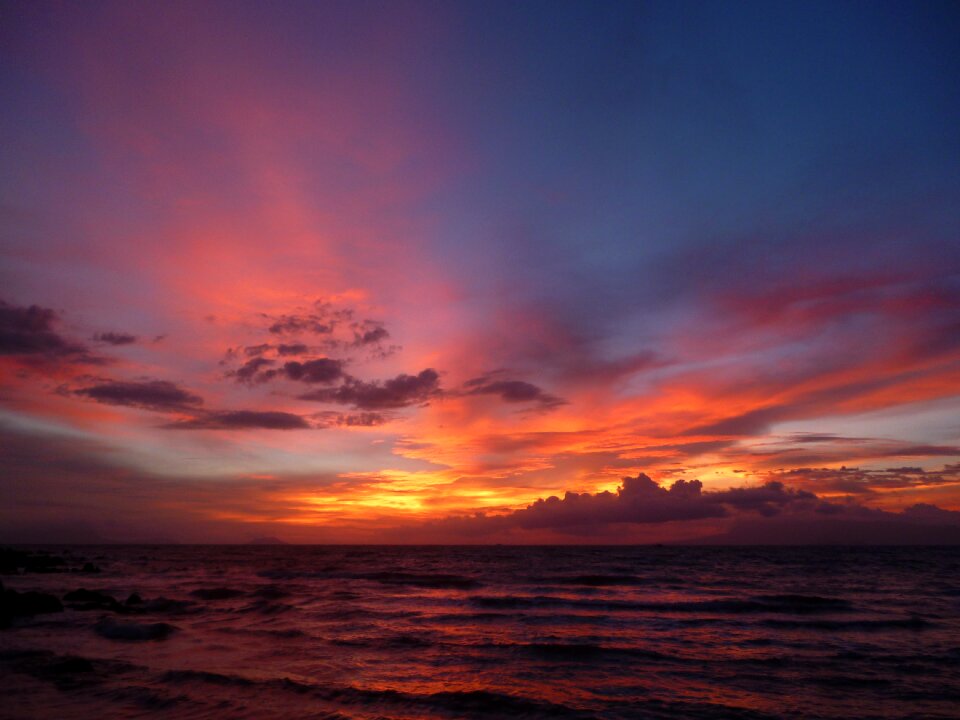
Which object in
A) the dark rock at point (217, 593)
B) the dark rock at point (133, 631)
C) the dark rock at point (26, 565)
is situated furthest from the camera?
the dark rock at point (26, 565)

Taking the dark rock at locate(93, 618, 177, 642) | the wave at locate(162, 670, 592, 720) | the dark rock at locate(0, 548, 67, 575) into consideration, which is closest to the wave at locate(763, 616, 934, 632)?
the wave at locate(162, 670, 592, 720)

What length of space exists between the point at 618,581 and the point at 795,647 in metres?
32.3

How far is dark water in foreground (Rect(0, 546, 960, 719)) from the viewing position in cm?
1509

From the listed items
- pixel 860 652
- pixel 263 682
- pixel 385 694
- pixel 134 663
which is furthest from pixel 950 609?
pixel 134 663

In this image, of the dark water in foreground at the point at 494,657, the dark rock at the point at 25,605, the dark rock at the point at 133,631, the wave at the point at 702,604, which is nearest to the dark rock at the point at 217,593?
the dark water in foreground at the point at 494,657

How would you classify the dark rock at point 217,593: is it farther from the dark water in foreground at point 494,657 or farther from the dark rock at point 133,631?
the dark rock at point 133,631

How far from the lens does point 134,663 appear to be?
18953mm

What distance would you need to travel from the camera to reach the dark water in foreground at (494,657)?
594 inches

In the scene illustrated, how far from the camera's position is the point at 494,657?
69.7 ft

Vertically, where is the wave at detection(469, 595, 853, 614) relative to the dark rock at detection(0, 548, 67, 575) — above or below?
below

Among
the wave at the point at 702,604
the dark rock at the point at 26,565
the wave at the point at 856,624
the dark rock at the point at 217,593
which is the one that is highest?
the dark rock at the point at 26,565

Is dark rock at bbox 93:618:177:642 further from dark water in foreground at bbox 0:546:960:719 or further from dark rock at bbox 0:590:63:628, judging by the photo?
dark rock at bbox 0:590:63:628

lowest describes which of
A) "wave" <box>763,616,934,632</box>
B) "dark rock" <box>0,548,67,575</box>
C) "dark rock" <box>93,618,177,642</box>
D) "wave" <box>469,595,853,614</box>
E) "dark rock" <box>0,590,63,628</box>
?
"wave" <box>763,616,934,632</box>

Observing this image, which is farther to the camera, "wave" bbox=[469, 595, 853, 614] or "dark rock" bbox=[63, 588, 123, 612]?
"wave" bbox=[469, 595, 853, 614]
